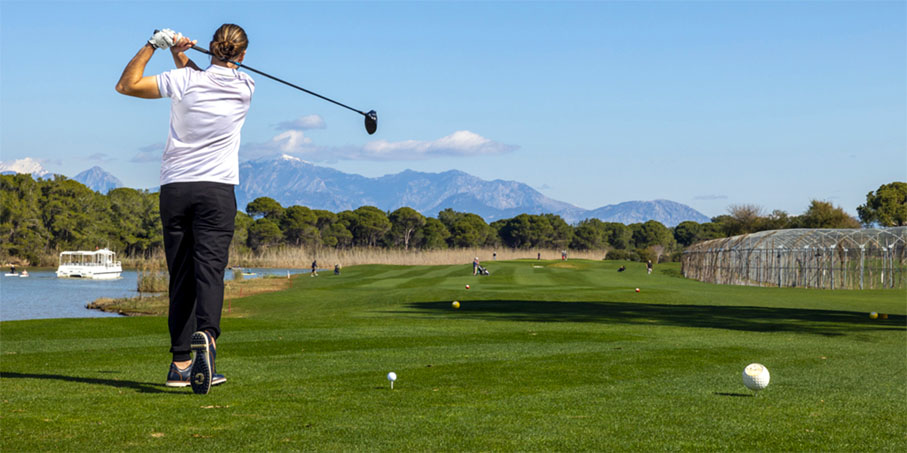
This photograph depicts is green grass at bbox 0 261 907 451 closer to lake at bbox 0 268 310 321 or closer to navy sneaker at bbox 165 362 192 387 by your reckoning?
navy sneaker at bbox 165 362 192 387

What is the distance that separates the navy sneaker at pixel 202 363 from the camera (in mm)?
5438

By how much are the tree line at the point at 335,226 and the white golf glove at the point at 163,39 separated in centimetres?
7665

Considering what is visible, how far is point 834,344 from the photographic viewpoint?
42.6 feet

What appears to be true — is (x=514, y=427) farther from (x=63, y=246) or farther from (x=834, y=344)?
(x=63, y=246)

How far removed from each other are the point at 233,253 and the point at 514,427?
74.1 meters

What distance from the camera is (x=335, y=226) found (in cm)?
10512

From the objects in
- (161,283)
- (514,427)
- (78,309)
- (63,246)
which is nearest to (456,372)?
(514,427)

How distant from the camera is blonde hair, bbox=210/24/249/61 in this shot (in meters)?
5.82

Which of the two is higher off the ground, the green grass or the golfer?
the golfer

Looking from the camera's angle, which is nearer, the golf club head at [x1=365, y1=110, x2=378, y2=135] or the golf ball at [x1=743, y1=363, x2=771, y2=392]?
the golf ball at [x1=743, y1=363, x2=771, y2=392]

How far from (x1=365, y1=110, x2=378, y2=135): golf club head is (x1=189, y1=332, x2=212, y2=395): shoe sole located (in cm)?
276

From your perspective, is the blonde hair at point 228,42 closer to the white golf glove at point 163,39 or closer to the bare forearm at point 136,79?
the white golf glove at point 163,39

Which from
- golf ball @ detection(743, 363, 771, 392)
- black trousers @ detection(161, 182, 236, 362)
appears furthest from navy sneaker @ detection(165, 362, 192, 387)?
golf ball @ detection(743, 363, 771, 392)

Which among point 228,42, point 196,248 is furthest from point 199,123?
point 196,248
